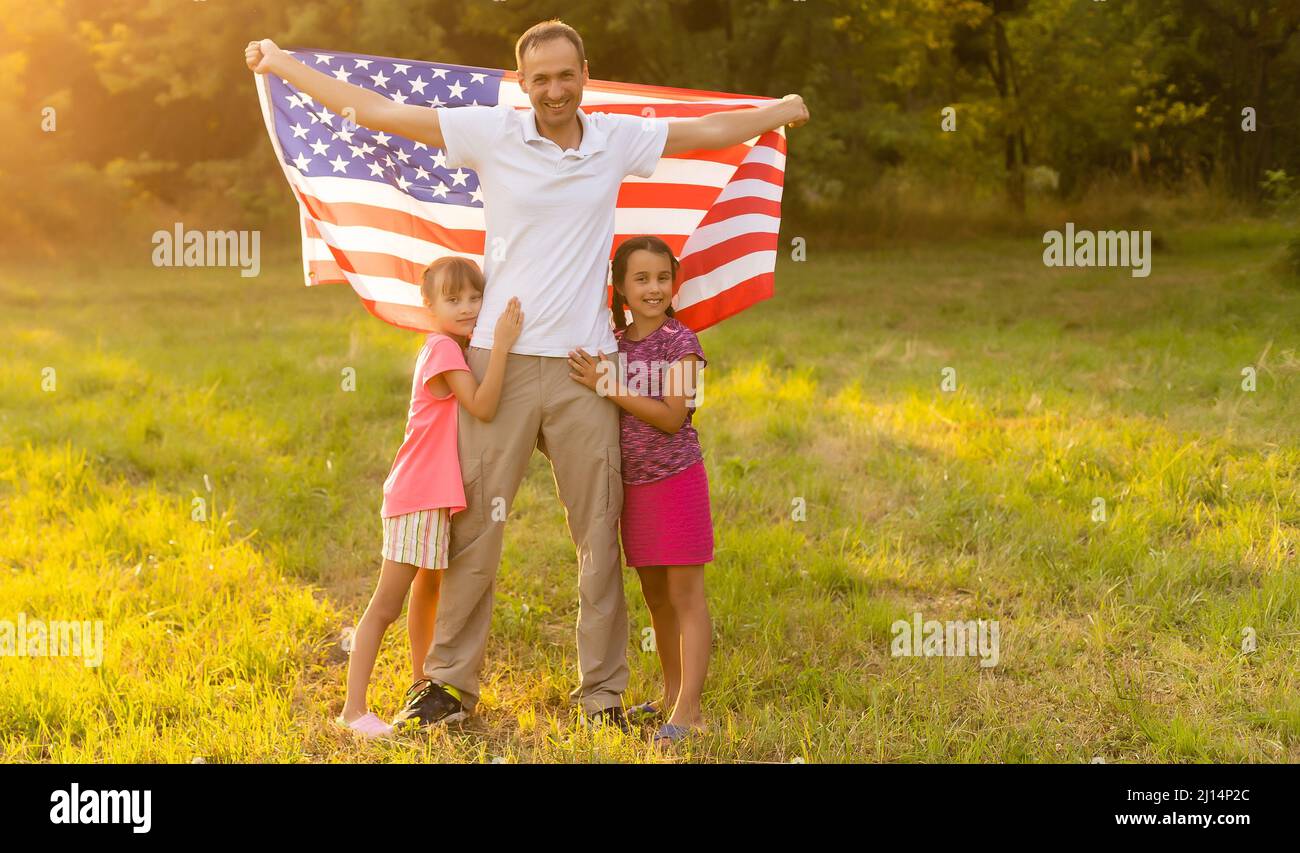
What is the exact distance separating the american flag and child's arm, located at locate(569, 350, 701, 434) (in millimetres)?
645

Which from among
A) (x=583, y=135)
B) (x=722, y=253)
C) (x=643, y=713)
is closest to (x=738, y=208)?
(x=722, y=253)

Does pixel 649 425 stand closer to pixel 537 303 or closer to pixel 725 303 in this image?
pixel 537 303

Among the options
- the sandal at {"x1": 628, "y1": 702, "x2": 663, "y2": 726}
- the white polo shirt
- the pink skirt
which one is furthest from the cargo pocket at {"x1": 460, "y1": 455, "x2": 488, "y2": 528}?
the sandal at {"x1": 628, "y1": 702, "x2": 663, "y2": 726}

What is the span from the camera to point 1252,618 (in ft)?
15.7

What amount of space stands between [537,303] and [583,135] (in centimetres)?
60

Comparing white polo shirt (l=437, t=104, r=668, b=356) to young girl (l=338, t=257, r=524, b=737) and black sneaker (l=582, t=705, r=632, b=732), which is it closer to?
young girl (l=338, t=257, r=524, b=737)

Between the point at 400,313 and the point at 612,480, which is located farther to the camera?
the point at 400,313

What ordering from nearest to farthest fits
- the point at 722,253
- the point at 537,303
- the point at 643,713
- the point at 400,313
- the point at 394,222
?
the point at 537,303, the point at 643,713, the point at 400,313, the point at 394,222, the point at 722,253

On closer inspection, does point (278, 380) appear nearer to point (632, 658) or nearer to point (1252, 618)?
point (632, 658)

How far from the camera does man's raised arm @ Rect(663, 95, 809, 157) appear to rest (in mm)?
4266

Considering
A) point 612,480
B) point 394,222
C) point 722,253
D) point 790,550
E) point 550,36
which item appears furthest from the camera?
point 790,550

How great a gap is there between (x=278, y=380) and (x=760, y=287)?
18.7 ft

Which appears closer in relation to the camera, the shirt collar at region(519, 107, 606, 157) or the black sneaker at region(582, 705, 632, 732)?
the shirt collar at region(519, 107, 606, 157)

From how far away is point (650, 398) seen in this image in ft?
13.4
